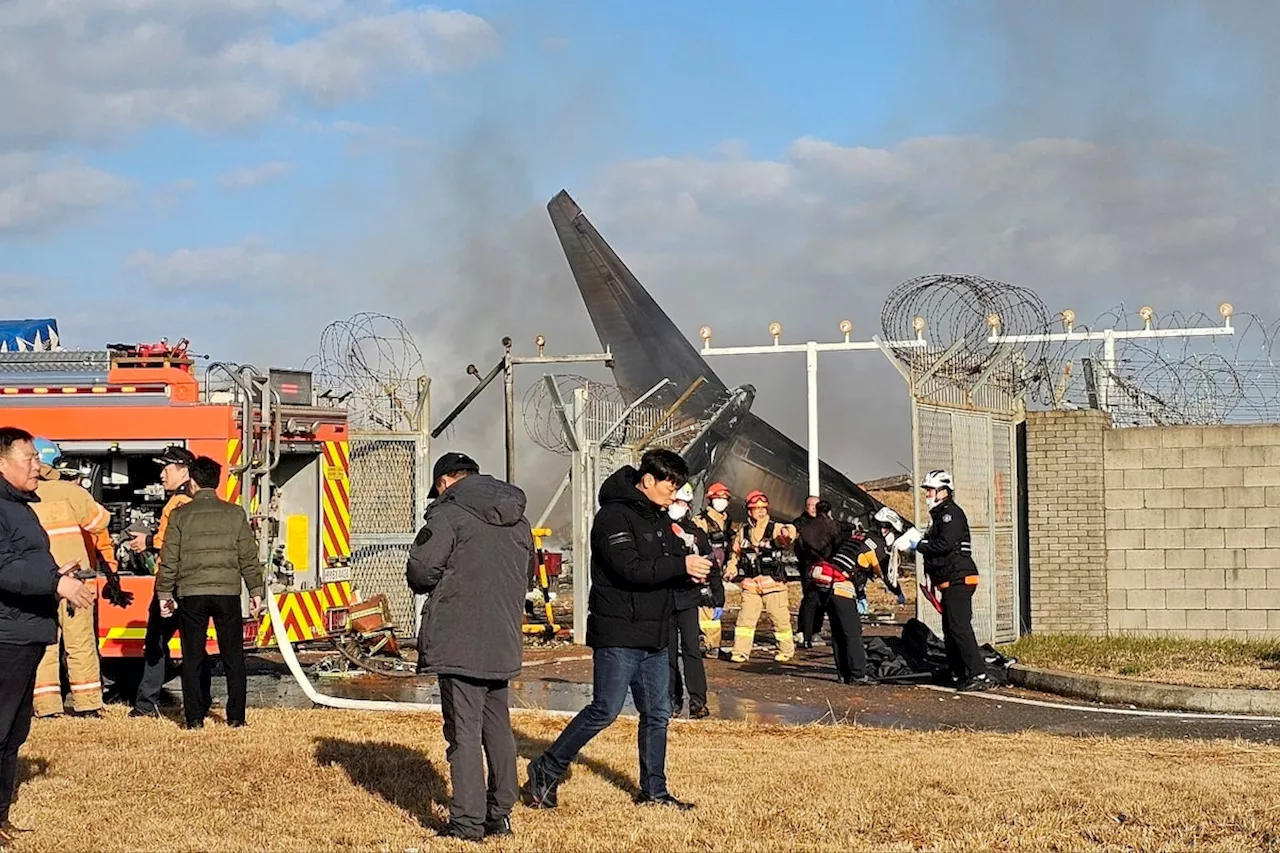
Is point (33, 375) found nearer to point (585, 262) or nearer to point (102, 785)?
point (102, 785)

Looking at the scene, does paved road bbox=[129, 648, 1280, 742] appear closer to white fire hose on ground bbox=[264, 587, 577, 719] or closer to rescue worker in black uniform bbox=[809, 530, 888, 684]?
rescue worker in black uniform bbox=[809, 530, 888, 684]

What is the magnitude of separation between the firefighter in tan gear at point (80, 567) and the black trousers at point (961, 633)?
6435 mm

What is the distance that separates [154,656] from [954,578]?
613 cm

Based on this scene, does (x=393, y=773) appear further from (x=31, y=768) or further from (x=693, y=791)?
(x=31, y=768)

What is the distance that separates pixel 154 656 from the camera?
37.7ft

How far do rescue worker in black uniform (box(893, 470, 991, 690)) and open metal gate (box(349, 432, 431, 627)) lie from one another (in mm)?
5596

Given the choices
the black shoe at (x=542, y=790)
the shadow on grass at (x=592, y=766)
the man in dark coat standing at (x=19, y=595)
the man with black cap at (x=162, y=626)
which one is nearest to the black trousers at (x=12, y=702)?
the man in dark coat standing at (x=19, y=595)

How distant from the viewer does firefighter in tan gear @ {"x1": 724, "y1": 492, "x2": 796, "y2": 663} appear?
50.8ft

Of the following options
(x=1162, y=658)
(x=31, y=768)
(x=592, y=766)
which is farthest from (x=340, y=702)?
(x=1162, y=658)

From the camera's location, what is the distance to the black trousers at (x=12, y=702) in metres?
7.11

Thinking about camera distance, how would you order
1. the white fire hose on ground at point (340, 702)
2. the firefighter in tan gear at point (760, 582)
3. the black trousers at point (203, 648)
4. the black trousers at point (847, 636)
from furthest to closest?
1. the firefighter in tan gear at point (760, 582)
2. the black trousers at point (847, 636)
3. the white fire hose on ground at point (340, 702)
4. the black trousers at point (203, 648)

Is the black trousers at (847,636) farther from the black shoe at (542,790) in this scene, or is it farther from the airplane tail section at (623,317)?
the airplane tail section at (623,317)

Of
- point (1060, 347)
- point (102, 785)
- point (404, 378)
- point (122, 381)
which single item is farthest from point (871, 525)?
point (102, 785)

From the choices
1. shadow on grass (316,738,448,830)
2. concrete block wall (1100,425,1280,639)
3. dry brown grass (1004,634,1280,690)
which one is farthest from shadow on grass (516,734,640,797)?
concrete block wall (1100,425,1280,639)
